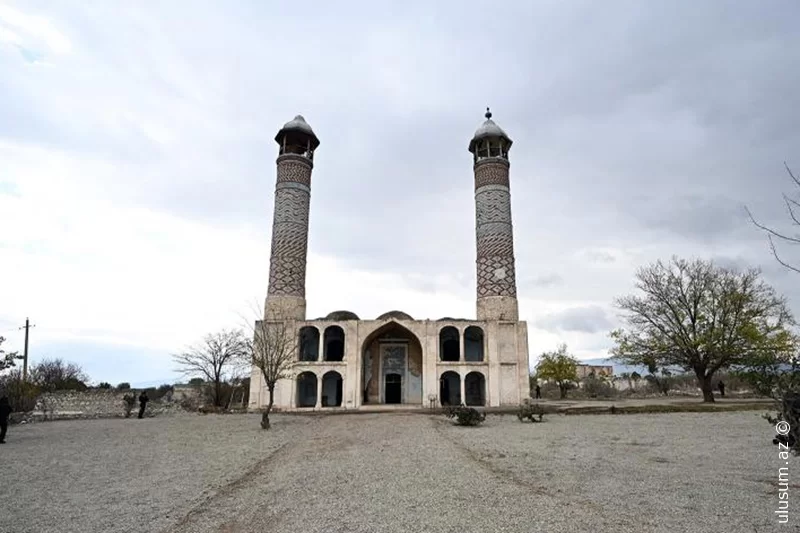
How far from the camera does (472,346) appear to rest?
107 ft

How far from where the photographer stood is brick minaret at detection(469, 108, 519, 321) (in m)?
30.8

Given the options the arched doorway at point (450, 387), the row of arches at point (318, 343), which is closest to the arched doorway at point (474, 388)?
the arched doorway at point (450, 387)

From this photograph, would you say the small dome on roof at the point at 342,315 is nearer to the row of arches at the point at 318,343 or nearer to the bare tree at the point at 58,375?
the row of arches at the point at 318,343

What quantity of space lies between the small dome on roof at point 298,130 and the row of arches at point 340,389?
16.0m

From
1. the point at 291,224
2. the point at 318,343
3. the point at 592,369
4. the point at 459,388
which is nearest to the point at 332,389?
the point at 318,343

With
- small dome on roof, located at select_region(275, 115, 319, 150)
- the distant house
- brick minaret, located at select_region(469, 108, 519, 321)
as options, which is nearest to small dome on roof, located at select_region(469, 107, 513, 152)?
brick minaret, located at select_region(469, 108, 519, 321)

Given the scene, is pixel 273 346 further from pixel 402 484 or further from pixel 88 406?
pixel 402 484

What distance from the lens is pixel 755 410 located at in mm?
21375

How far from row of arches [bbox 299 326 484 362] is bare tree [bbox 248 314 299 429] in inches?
88.2

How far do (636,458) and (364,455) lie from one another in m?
5.30

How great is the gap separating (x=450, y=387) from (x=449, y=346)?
2896mm

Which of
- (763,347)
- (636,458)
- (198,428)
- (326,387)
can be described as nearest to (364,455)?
(636,458)

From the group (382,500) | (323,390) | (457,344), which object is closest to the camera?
(382,500)

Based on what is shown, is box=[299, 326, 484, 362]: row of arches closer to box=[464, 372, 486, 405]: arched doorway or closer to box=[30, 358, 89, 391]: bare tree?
box=[464, 372, 486, 405]: arched doorway
